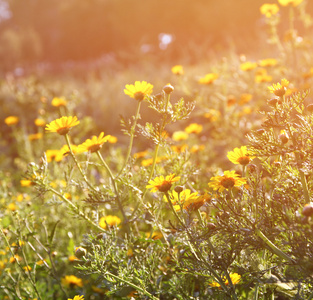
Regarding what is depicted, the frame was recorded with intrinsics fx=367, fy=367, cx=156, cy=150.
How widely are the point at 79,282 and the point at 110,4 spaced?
26.9m

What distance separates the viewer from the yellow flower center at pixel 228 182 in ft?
3.82

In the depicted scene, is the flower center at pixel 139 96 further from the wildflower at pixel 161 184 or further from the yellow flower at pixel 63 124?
the wildflower at pixel 161 184

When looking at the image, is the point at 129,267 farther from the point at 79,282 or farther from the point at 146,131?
the point at 79,282

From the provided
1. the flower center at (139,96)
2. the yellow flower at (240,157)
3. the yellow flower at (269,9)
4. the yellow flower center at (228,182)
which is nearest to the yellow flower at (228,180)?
the yellow flower center at (228,182)

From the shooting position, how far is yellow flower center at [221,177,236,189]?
1.16m

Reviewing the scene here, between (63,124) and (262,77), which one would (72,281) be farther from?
(262,77)

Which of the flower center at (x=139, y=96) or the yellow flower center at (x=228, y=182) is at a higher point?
the flower center at (x=139, y=96)

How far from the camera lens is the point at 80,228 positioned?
2.63m

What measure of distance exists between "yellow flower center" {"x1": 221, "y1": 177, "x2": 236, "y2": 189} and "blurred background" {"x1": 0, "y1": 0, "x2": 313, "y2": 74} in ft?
56.2

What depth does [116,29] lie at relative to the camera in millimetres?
26469

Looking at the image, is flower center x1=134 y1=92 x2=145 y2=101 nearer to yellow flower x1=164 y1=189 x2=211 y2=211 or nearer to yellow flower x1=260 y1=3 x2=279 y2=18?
yellow flower x1=164 y1=189 x2=211 y2=211

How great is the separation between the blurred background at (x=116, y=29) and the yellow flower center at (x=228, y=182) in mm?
17141

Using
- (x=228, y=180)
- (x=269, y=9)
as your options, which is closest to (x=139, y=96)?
(x=228, y=180)

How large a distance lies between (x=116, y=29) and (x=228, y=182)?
26969 millimetres
